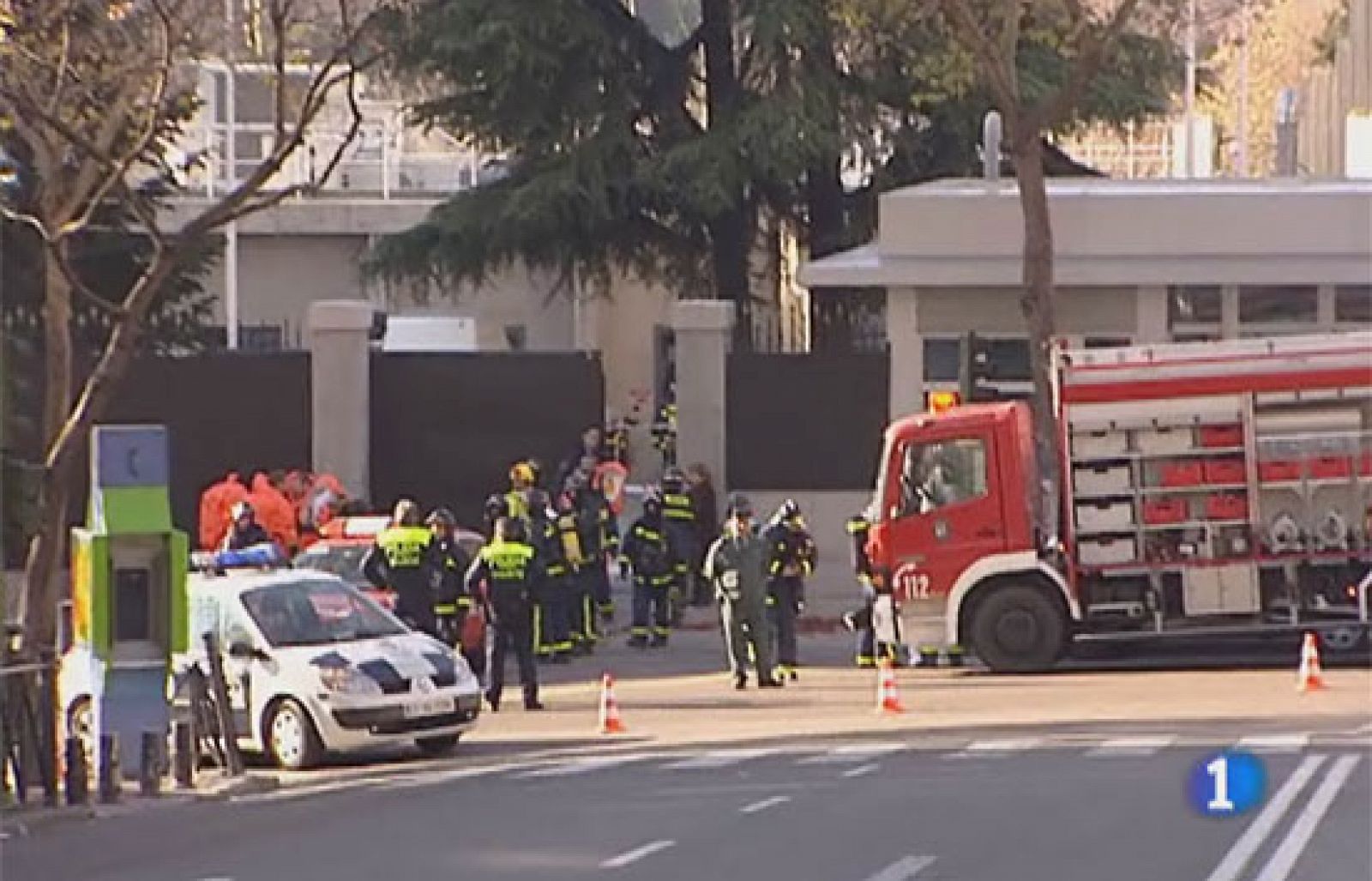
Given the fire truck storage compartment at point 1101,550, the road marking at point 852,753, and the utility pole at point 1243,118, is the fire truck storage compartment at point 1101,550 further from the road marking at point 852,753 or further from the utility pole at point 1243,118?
the utility pole at point 1243,118

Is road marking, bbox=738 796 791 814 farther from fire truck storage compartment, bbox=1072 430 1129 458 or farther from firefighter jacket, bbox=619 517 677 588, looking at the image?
firefighter jacket, bbox=619 517 677 588

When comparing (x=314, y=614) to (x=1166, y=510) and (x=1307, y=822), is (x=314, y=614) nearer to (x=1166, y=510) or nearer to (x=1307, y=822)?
(x=1166, y=510)

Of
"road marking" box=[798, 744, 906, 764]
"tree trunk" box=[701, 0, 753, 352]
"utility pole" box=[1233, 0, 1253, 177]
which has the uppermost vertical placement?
"utility pole" box=[1233, 0, 1253, 177]

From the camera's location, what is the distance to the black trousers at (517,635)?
Result: 26.1 m

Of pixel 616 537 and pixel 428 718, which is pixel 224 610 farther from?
pixel 616 537

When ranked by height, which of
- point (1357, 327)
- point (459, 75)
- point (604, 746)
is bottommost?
point (604, 746)

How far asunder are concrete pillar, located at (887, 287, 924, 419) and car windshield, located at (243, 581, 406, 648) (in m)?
12.2

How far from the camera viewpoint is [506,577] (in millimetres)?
26188

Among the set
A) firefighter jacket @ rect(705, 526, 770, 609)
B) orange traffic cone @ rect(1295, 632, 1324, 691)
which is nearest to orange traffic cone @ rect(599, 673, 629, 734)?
firefighter jacket @ rect(705, 526, 770, 609)

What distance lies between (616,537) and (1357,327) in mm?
9016

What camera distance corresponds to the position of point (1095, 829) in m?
16.9

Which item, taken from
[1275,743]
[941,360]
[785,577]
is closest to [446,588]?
[785,577]

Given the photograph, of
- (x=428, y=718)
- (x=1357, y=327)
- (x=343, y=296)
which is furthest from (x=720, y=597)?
(x=343, y=296)

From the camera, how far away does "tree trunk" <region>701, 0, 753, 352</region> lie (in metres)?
43.3
